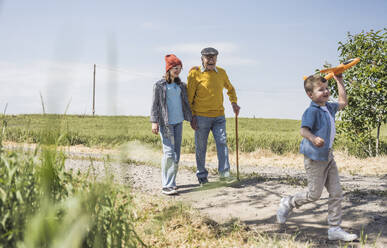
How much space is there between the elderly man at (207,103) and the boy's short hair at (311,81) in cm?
229

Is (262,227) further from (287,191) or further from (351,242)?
(287,191)

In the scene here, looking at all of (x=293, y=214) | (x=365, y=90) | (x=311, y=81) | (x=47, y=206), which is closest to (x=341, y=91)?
(x=311, y=81)

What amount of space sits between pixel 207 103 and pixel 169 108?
714mm

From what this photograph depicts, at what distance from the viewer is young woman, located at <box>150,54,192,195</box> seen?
5.54 m

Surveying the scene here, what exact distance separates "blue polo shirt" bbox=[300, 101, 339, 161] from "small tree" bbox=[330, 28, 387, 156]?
6.89 m

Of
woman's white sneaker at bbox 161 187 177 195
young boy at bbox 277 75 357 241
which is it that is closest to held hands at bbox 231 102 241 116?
woman's white sneaker at bbox 161 187 177 195

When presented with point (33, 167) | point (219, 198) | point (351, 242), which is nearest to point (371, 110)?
point (219, 198)

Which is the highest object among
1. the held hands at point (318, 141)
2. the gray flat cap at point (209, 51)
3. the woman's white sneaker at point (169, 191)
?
the gray flat cap at point (209, 51)

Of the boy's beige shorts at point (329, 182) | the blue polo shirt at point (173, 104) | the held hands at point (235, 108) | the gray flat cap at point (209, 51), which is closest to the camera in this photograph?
the boy's beige shorts at point (329, 182)

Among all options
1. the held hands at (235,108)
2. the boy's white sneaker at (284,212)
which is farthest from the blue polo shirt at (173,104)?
the boy's white sneaker at (284,212)

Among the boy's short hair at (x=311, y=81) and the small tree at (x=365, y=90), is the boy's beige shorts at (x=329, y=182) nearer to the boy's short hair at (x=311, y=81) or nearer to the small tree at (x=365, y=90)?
the boy's short hair at (x=311, y=81)

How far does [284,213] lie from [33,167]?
3148 mm

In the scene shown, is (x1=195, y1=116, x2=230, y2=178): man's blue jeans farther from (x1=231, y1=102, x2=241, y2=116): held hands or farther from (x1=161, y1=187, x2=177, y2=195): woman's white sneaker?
(x1=161, y1=187, x2=177, y2=195): woman's white sneaker

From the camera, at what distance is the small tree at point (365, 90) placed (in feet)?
A: 32.7
